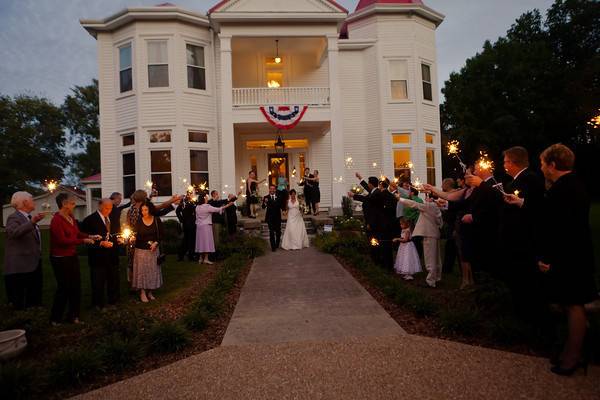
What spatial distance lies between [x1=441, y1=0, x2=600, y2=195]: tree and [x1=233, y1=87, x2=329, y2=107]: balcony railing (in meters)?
20.5

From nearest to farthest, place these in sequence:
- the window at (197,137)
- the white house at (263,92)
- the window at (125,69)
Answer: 1. the white house at (263,92)
2. the window at (125,69)
3. the window at (197,137)

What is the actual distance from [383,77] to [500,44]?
23.8m

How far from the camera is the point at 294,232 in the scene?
1248 centimetres

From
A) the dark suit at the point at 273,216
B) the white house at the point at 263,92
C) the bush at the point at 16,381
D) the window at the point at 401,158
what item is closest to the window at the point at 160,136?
the white house at the point at 263,92

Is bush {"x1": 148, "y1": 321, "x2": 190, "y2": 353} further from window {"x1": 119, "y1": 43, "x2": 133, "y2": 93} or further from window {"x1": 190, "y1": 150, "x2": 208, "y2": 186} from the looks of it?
window {"x1": 119, "y1": 43, "x2": 133, "y2": 93}

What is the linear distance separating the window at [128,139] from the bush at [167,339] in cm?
1381

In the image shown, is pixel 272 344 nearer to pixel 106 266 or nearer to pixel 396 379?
pixel 396 379

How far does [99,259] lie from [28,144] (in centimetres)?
4559

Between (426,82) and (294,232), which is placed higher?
(426,82)

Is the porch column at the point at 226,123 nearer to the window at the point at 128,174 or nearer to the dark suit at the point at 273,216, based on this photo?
the window at the point at 128,174

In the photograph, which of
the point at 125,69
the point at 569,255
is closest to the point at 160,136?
the point at 125,69

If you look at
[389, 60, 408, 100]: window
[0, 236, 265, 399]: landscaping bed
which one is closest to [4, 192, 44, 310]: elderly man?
[0, 236, 265, 399]: landscaping bed

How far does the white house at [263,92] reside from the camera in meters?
16.3

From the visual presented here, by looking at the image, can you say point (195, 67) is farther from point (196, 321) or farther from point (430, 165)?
point (196, 321)
